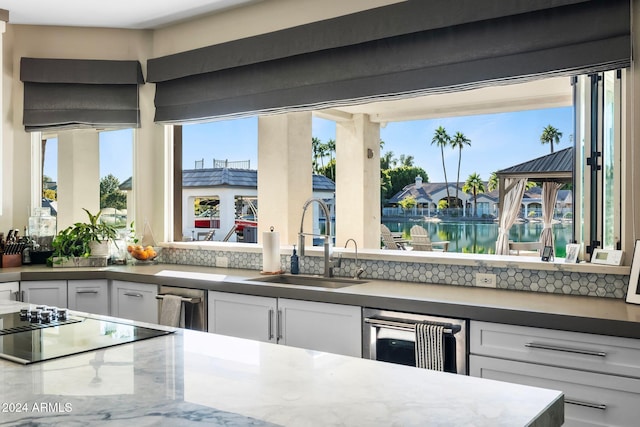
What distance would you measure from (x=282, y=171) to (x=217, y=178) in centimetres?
62

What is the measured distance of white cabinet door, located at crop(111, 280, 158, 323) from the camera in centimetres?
378

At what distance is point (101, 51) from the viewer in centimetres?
464

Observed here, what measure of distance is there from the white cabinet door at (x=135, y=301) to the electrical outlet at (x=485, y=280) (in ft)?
6.64

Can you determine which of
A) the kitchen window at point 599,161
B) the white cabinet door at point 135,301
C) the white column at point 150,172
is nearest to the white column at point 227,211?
the white column at point 150,172

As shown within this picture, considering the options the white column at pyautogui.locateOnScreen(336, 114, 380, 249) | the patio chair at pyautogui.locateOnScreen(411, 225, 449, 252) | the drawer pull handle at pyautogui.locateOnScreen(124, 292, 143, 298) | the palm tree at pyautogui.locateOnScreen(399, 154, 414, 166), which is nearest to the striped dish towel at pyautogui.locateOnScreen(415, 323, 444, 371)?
the drawer pull handle at pyautogui.locateOnScreen(124, 292, 143, 298)

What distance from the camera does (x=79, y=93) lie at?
4.59 meters

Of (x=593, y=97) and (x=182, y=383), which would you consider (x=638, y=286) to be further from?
(x=182, y=383)

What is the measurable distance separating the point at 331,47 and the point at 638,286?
2123mm

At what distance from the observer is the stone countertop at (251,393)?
1075mm

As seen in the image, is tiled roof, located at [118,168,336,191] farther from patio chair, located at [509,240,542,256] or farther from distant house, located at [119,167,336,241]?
patio chair, located at [509,240,542,256]

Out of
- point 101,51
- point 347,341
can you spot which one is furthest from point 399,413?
point 101,51

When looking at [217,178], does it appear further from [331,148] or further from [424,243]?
[424,243]

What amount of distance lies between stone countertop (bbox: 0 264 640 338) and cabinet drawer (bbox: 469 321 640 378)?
34 millimetres

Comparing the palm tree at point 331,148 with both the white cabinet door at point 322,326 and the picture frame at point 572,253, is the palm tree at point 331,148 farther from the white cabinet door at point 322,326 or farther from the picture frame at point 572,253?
the picture frame at point 572,253
